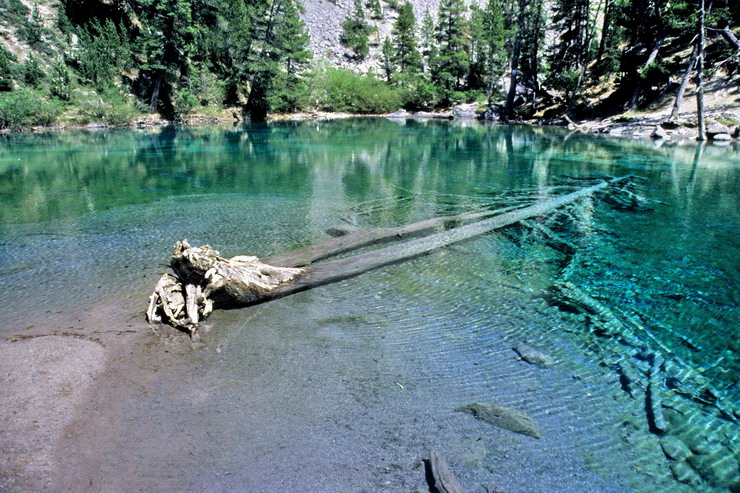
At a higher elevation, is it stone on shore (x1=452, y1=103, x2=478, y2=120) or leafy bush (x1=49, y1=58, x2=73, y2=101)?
leafy bush (x1=49, y1=58, x2=73, y2=101)

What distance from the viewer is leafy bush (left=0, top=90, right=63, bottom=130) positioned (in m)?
39.5

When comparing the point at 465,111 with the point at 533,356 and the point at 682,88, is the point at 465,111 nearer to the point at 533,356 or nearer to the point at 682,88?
the point at 682,88

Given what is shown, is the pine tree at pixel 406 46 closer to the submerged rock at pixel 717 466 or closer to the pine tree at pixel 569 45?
the pine tree at pixel 569 45

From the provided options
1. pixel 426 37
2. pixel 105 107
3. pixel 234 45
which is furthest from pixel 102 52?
pixel 426 37

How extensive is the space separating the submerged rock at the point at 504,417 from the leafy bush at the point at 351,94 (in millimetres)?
64768

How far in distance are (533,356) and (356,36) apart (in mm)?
87921

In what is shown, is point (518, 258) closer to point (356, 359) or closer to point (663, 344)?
point (663, 344)

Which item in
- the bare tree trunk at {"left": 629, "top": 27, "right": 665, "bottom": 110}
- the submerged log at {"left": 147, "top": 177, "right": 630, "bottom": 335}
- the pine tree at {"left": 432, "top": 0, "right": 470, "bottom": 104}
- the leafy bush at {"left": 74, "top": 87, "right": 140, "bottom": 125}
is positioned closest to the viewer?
the submerged log at {"left": 147, "top": 177, "right": 630, "bottom": 335}

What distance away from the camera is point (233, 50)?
2271 inches

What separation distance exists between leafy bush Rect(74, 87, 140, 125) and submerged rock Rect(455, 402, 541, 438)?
5227 centimetres

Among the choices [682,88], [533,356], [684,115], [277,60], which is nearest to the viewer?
[533,356]

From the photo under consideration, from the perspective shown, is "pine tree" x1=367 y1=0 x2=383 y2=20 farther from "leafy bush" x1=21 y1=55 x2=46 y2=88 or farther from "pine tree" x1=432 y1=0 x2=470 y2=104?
"leafy bush" x1=21 y1=55 x2=46 y2=88

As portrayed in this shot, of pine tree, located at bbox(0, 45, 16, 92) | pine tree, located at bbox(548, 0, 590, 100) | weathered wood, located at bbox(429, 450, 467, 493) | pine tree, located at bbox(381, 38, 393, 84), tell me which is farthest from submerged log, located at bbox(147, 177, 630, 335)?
pine tree, located at bbox(381, 38, 393, 84)

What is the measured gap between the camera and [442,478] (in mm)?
3570
